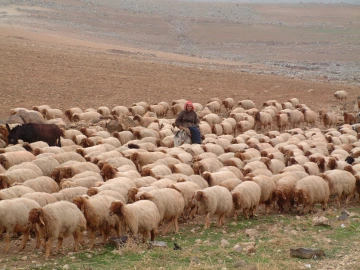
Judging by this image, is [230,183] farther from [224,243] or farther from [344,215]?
[224,243]

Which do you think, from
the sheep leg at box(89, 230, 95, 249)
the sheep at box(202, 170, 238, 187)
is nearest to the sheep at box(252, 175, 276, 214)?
the sheep at box(202, 170, 238, 187)

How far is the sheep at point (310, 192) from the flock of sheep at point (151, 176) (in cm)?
2

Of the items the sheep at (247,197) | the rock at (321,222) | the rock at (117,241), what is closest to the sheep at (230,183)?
the sheep at (247,197)

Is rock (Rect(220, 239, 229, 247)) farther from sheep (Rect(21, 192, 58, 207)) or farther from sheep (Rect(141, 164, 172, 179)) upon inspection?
sheep (Rect(21, 192, 58, 207))

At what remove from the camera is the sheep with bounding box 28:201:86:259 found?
28.7ft

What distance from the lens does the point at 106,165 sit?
11.6 m

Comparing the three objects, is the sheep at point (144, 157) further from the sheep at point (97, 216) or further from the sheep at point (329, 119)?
the sheep at point (329, 119)

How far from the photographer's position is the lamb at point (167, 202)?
9961mm

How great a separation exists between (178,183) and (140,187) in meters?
0.70

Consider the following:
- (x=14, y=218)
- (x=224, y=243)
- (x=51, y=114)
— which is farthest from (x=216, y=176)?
(x=51, y=114)

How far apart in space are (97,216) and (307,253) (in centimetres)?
325

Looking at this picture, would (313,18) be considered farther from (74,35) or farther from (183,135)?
(183,135)

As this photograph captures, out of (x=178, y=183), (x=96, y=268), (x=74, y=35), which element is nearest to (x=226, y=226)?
(x=178, y=183)

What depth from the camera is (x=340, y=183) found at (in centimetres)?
1254
